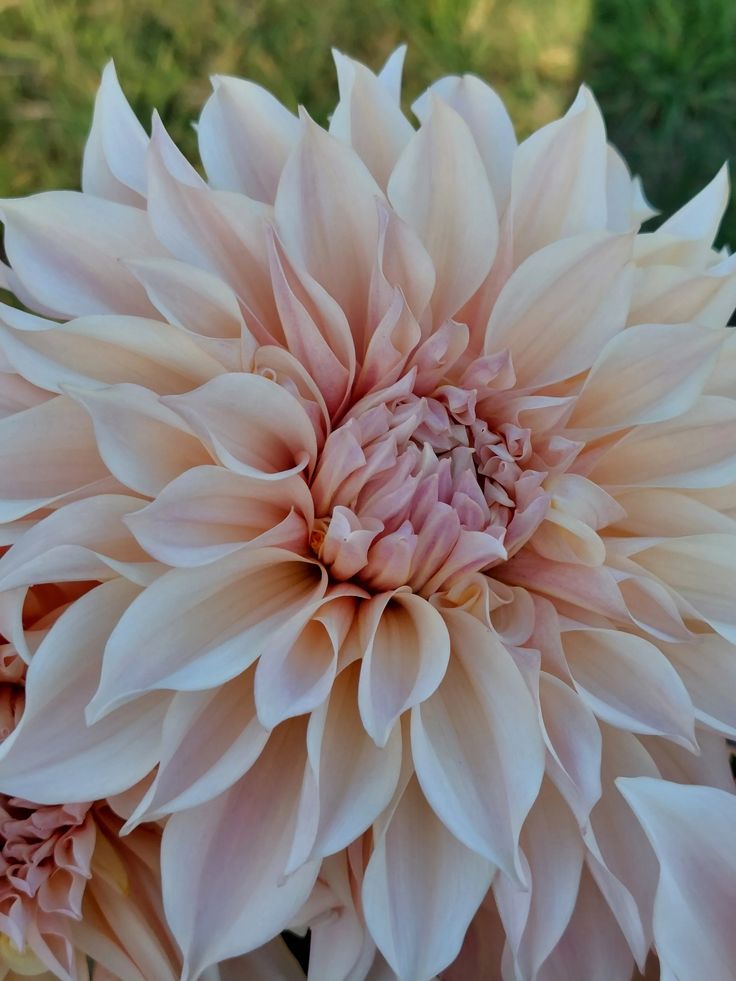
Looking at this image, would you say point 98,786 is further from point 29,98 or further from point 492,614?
point 29,98

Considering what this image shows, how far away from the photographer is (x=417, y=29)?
131 cm

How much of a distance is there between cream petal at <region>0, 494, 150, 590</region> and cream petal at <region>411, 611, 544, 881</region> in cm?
13

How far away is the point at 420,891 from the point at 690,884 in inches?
5.9

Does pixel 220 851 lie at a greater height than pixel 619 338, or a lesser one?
lesser

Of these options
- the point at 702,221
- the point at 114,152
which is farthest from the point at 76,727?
the point at 702,221

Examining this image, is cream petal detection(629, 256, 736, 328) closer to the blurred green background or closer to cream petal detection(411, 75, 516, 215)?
cream petal detection(411, 75, 516, 215)

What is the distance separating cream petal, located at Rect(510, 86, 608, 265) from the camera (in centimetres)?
48

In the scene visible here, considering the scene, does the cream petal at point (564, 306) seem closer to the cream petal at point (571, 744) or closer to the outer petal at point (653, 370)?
the outer petal at point (653, 370)

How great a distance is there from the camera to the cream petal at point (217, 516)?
388mm

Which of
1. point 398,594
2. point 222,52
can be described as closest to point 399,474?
point 398,594

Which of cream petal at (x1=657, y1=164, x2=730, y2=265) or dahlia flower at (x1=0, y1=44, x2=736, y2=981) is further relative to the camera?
cream petal at (x1=657, y1=164, x2=730, y2=265)

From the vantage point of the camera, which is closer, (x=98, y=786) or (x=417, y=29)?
(x=98, y=786)

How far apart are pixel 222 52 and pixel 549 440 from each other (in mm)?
971

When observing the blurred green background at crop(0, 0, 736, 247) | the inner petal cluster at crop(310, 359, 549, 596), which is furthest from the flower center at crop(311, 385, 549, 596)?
the blurred green background at crop(0, 0, 736, 247)
